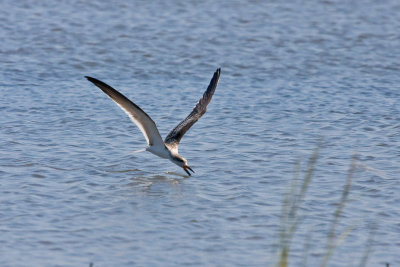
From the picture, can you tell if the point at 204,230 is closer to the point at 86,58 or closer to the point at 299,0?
the point at 86,58

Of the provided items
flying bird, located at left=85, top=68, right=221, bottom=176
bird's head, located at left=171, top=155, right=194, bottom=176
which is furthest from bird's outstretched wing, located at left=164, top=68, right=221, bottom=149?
bird's head, located at left=171, top=155, right=194, bottom=176

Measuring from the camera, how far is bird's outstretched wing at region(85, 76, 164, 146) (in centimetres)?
746

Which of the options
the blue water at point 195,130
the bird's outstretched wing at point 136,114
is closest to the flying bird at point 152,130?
the bird's outstretched wing at point 136,114

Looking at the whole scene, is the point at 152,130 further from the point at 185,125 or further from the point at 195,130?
the point at 195,130

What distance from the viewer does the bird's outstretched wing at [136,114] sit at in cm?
746

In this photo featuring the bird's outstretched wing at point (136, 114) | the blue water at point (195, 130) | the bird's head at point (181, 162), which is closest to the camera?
the blue water at point (195, 130)

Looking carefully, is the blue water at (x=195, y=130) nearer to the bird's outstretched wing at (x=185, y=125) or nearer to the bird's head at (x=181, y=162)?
the bird's head at (x=181, y=162)

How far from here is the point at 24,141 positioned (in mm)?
9000

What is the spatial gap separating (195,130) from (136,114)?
7.69ft

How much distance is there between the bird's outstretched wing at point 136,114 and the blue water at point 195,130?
49 centimetres

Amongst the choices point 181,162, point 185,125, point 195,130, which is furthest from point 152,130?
point 195,130

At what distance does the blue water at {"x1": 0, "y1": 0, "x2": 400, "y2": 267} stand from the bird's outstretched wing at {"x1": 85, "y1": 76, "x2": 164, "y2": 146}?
0.49 m

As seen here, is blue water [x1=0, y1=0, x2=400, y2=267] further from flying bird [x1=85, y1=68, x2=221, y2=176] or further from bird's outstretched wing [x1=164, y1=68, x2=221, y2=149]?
bird's outstretched wing [x1=164, y1=68, x2=221, y2=149]

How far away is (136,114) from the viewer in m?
7.83
